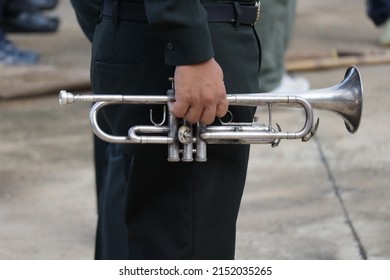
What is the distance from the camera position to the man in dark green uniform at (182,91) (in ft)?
8.66

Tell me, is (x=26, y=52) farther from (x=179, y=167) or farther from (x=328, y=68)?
(x=179, y=167)

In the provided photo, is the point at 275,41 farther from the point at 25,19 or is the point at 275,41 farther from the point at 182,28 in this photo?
the point at 182,28

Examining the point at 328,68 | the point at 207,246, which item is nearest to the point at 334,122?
the point at 328,68

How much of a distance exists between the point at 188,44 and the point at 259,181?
108 inches

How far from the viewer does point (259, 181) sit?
5.29 metres

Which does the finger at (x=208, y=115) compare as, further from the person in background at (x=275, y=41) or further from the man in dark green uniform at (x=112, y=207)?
the person in background at (x=275, y=41)

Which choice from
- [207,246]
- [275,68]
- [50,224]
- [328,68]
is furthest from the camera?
[328,68]

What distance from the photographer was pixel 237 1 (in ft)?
9.09

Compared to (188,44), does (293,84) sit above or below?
below

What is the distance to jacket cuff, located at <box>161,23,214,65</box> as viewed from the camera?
103 inches

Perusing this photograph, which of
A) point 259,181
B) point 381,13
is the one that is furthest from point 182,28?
point 381,13

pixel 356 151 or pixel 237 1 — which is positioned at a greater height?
pixel 237 1

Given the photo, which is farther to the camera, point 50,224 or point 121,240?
point 50,224

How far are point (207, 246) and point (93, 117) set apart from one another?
19.8 inches
